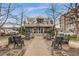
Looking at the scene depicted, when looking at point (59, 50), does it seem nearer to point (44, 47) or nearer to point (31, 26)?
point (44, 47)

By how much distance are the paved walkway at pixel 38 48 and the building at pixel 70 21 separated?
25 centimetres

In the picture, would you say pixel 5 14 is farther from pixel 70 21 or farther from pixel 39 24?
pixel 70 21

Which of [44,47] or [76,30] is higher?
[76,30]

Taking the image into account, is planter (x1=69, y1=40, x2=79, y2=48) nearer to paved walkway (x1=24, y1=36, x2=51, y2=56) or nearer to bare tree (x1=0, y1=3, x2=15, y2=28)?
paved walkway (x1=24, y1=36, x2=51, y2=56)

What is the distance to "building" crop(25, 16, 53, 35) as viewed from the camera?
261 centimetres

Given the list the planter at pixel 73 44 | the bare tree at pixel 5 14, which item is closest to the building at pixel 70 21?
the planter at pixel 73 44

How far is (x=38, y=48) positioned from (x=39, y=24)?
0.25 m

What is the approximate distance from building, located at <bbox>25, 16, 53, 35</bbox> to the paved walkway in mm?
81

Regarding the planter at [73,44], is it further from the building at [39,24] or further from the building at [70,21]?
the building at [39,24]

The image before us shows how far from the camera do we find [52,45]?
104 inches

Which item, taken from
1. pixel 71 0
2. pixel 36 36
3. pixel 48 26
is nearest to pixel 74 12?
pixel 71 0

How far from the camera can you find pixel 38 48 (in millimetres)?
2635

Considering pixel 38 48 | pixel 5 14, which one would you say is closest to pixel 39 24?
pixel 38 48

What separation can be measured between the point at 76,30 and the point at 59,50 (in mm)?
270
